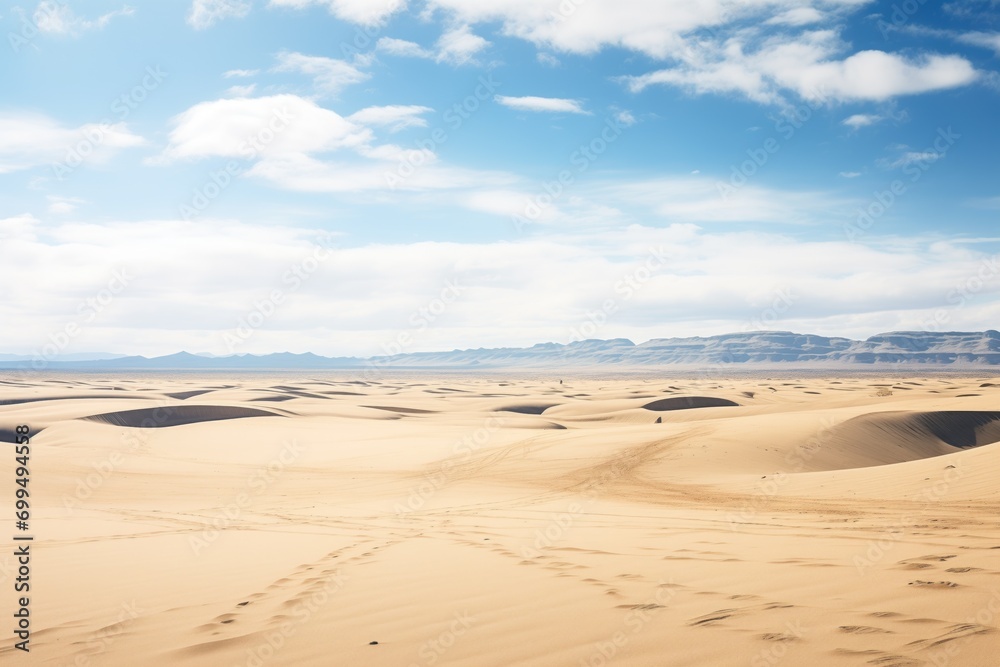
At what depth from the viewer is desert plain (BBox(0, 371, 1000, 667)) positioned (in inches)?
179

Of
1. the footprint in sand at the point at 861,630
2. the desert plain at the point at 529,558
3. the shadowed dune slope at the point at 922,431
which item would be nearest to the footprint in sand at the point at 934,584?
the desert plain at the point at 529,558

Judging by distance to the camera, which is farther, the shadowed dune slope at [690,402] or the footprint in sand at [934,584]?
the shadowed dune slope at [690,402]

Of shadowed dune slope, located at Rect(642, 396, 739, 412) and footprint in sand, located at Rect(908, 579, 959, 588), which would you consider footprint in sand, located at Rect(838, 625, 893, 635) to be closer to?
footprint in sand, located at Rect(908, 579, 959, 588)

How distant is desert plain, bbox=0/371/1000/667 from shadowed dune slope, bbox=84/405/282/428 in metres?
14.9

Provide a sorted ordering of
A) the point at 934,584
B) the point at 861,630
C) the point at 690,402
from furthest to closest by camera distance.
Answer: the point at 690,402 < the point at 934,584 < the point at 861,630

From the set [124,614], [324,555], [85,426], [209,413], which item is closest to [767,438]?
[324,555]

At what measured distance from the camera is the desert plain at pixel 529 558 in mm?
4551

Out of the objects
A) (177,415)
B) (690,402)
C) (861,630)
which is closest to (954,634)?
(861,630)

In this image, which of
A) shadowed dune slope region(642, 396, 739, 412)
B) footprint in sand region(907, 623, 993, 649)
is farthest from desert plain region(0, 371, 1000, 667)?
shadowed dune slope region(642, 396, 739, 412)

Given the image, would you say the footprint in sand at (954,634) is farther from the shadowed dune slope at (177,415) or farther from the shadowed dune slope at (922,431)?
the shadowed dune slope at (177,415)

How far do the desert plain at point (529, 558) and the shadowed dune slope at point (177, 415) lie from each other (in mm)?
14902

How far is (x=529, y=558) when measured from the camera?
23.7 feet

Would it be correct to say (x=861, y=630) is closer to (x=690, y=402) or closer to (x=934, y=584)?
(x=934, y=584)

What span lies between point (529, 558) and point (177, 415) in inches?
1315
